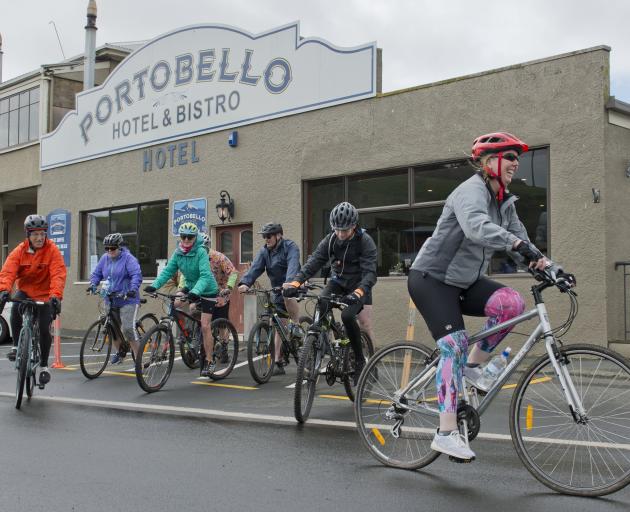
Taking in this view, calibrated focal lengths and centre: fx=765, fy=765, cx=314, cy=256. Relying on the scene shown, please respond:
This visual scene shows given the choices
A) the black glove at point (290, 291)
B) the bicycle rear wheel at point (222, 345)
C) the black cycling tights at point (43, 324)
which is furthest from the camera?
the bicycle rear wheel at point (222, 345)

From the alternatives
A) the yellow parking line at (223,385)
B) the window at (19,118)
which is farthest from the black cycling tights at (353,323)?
the window at (19,118)

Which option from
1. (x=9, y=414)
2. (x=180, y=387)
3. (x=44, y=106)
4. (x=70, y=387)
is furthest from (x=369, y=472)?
(x=44, y=106)

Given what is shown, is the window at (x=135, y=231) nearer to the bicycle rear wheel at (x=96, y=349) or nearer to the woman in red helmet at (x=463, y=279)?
the bicycle rear wheel at (x=96, y=349)

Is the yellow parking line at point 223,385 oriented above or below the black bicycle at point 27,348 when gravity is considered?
below

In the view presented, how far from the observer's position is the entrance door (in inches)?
605

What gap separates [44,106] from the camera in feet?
69.2

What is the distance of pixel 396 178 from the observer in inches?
511

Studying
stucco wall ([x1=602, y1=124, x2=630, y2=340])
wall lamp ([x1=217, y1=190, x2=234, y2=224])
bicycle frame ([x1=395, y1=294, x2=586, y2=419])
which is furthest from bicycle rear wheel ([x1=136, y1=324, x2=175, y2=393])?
wall lamp ([x1=217, y1=190, x2=234, y2=224])

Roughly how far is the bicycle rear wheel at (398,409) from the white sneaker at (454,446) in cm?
19

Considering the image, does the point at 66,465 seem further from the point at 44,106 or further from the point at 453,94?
the point at 44,106

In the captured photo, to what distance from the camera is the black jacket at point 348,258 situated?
7.21 m

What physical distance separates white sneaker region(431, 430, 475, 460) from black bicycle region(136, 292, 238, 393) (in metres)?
4.37

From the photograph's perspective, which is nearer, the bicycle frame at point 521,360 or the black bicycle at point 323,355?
the bicycle frame at point 521,360

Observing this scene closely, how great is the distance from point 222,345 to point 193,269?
100cm
